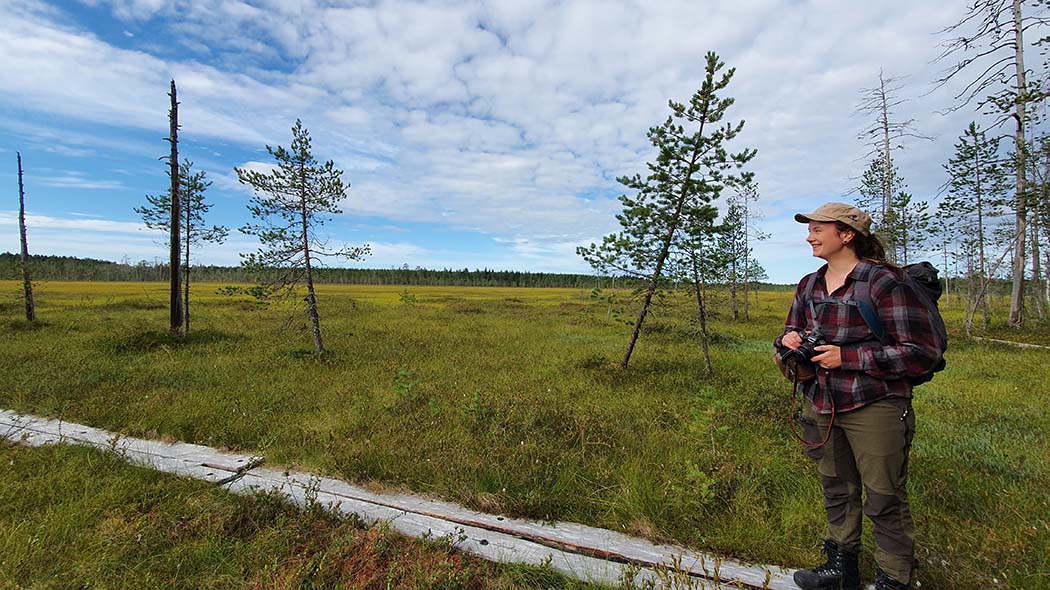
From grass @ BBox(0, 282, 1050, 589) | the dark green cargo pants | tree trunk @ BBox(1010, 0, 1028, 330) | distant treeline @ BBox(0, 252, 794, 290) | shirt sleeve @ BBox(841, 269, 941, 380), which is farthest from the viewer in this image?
distant treeline @ BBox(0, 252, 794, 290)

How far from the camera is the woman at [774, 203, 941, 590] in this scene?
2.38m

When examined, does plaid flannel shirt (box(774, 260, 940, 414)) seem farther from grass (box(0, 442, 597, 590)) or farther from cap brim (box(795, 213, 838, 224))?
grass (box(0, 442, 597, 590))

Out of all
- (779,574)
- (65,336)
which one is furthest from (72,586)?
(65,336)

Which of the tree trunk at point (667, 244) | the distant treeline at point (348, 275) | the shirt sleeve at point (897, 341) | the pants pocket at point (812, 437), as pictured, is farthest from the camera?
the distant treeline at point (348, 275)

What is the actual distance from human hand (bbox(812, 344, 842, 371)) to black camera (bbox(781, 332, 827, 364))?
0.10ft

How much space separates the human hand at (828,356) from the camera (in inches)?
97.6

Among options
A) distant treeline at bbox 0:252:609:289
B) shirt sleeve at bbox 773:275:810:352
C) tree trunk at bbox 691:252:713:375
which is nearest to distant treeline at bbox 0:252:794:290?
distant treeline at bbox 0:252:609:289

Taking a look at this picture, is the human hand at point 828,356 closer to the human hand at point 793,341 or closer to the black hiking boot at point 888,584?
the human hand at point 793,341

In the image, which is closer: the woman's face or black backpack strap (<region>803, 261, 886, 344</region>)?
→ black backpack strap (<region>803, 261, 886, 344</region>)

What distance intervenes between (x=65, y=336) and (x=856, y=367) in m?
22.2

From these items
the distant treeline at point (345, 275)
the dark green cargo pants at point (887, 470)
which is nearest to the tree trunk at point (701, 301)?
the dark green cargo pants at point (887, 470)

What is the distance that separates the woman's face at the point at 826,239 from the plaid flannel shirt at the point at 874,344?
0.55 ft

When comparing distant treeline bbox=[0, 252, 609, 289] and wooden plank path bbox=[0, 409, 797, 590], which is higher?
distant treeline bbox=[0, 252, 609, 289]

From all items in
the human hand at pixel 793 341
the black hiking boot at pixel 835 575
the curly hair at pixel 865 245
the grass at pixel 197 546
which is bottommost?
the grass at pixel 197 546
